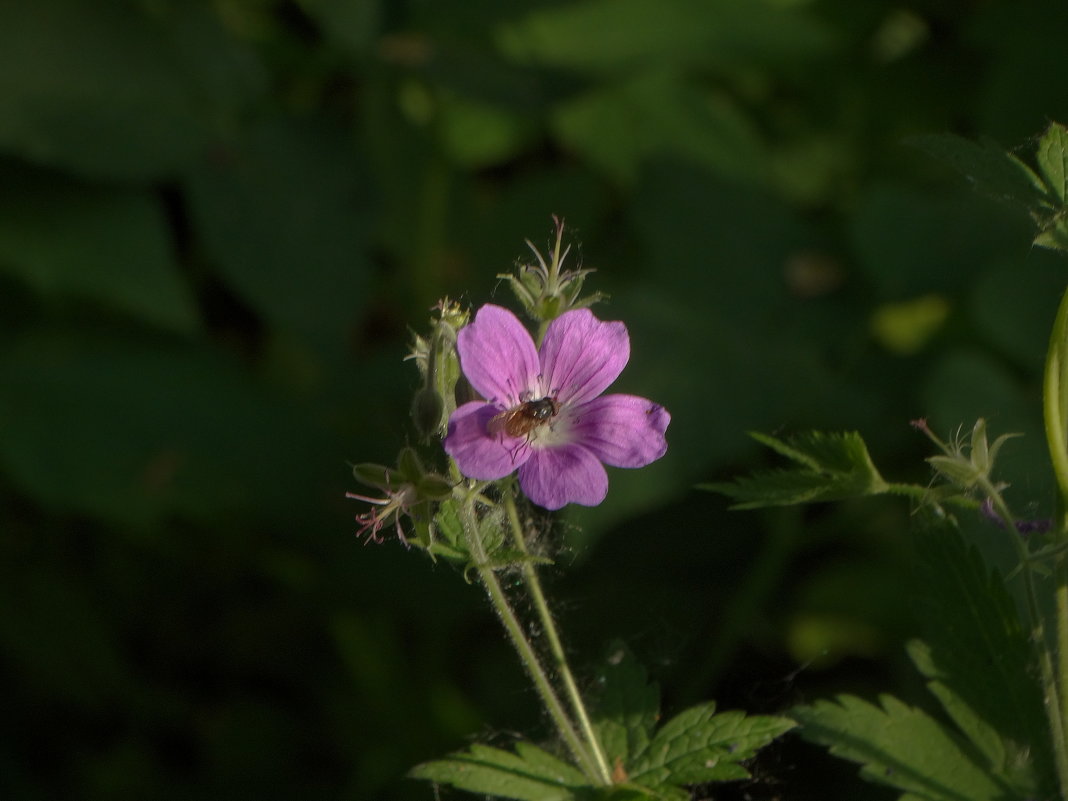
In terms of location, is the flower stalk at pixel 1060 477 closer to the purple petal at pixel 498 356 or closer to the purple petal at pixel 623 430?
the purple petal at pixel 623 430

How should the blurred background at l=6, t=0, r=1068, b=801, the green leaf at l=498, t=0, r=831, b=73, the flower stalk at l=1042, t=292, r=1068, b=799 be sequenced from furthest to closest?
1. the green leaf at l=498, t=0, r=831, b=73
2. the blurred background at l=6, t=0, r=1068, b=801
3. the flower stalk at l=1042, t=292, r=1068, b=799

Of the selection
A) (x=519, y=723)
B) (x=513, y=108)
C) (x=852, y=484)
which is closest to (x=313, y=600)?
(x=519, y=723)

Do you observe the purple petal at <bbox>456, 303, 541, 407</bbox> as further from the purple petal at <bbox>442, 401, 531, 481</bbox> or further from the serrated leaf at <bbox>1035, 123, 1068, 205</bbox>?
the serrated leaf at <bbox>1035, 123, 1068, 205</bbox>

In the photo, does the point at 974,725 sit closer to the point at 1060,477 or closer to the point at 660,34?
the point at 1060,477

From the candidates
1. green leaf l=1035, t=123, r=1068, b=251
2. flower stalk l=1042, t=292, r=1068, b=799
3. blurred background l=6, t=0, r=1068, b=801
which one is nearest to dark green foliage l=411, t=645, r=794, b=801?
flower stalk l=1042, t=292, r=1068, b=799

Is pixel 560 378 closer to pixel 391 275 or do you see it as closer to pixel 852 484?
pixel 852 484

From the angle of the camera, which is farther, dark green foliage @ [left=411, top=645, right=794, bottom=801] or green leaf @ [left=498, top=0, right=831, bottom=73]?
green leaf @ [left=498, top=0, right=831, bottom=73]
